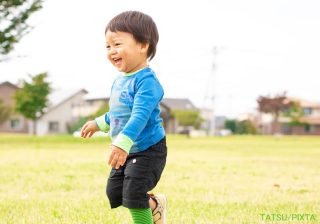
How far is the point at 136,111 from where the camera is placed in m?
3.09

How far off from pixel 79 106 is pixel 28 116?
20559mm

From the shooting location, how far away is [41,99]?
161 feet

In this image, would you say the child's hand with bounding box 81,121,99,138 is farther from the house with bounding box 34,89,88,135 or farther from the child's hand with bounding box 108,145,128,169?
the house with bounding box 34,89,88,135

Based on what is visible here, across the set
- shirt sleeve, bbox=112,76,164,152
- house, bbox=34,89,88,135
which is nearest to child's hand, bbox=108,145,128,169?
shirt sleeve, bbox=112,76,164,152

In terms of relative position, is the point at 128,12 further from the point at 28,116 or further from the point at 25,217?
the point at 28,116

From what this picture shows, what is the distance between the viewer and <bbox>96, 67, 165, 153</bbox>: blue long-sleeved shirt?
307 cm

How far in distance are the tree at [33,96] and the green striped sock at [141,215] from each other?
46390 millimetres

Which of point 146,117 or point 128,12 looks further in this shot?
point 128,12

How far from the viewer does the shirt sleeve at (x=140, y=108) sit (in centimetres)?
304

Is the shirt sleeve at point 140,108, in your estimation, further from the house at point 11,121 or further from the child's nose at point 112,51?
the house at point 11,121

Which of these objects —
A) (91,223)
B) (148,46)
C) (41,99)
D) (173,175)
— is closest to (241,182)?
(173,175)

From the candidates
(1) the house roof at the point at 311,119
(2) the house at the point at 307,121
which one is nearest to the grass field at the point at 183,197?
(2) the house at the point at 307,121

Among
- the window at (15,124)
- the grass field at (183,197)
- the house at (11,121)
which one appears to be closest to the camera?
the grass field at (183,197)

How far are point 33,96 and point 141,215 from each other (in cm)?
4661
